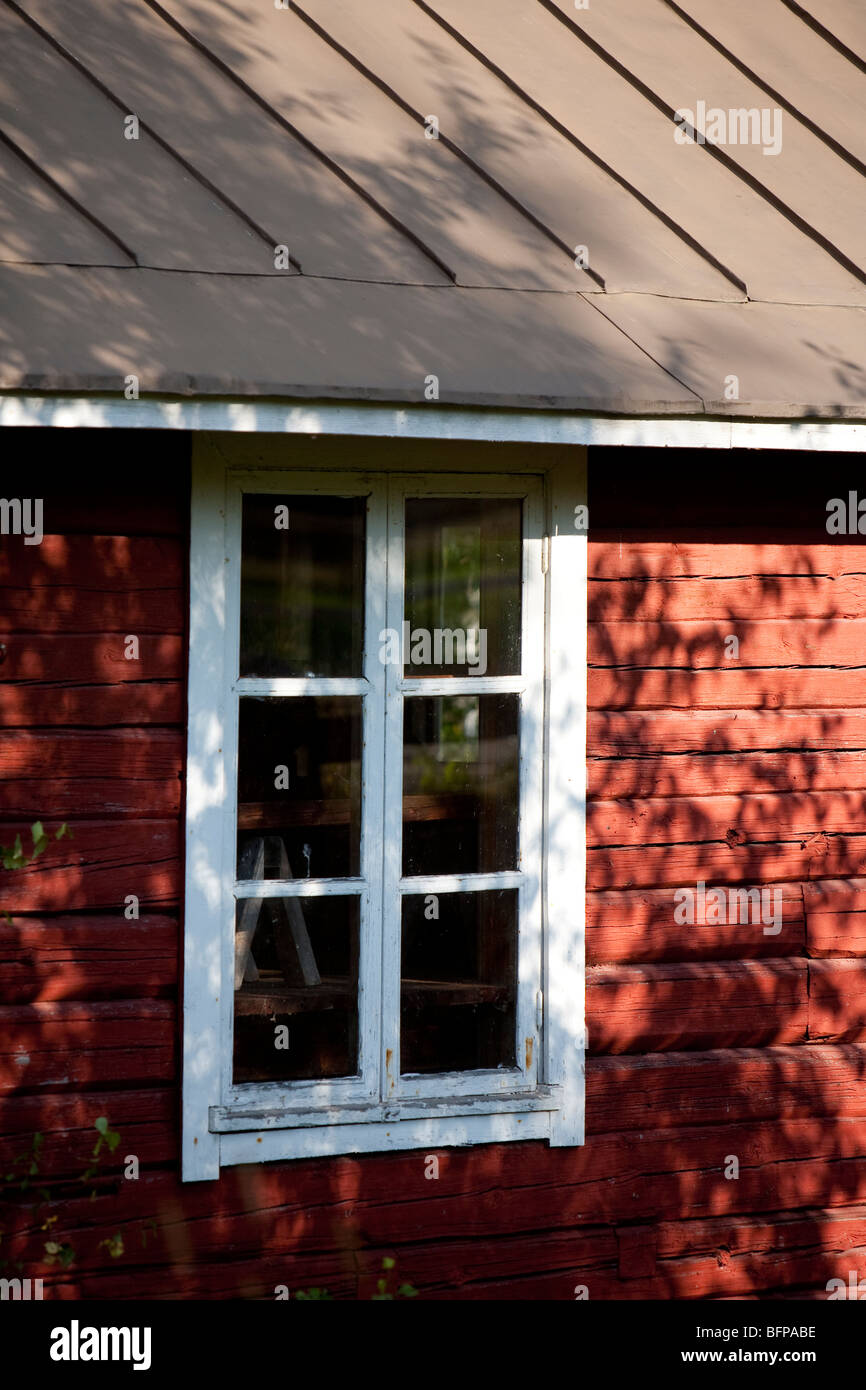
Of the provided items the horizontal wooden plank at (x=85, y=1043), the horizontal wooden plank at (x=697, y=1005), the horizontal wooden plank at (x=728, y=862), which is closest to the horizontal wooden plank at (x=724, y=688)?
the horizontal wooden plank at (x=728, y=862)

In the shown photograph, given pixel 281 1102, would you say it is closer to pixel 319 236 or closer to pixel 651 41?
pixel 319 236

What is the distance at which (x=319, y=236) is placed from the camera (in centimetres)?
376

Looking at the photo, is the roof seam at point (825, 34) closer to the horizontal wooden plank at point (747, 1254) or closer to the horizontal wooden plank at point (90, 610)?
the horizontal wooden plank at point (90, 610)

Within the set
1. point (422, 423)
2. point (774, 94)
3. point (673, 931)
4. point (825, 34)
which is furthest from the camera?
point (825, 34)

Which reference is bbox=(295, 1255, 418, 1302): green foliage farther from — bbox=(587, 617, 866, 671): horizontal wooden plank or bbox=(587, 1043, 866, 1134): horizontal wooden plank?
bbox=(587, 617, 866, 671): horizontal wooden plank

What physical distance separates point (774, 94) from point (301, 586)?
2346mm

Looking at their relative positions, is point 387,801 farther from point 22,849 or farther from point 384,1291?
point 384,1291

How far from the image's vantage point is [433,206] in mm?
3938

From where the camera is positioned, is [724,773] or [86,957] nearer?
[86,957]

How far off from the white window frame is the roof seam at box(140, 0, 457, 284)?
586mm

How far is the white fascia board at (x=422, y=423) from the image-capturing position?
10.7 feet

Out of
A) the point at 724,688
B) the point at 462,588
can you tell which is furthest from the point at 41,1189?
the point at 724,688
